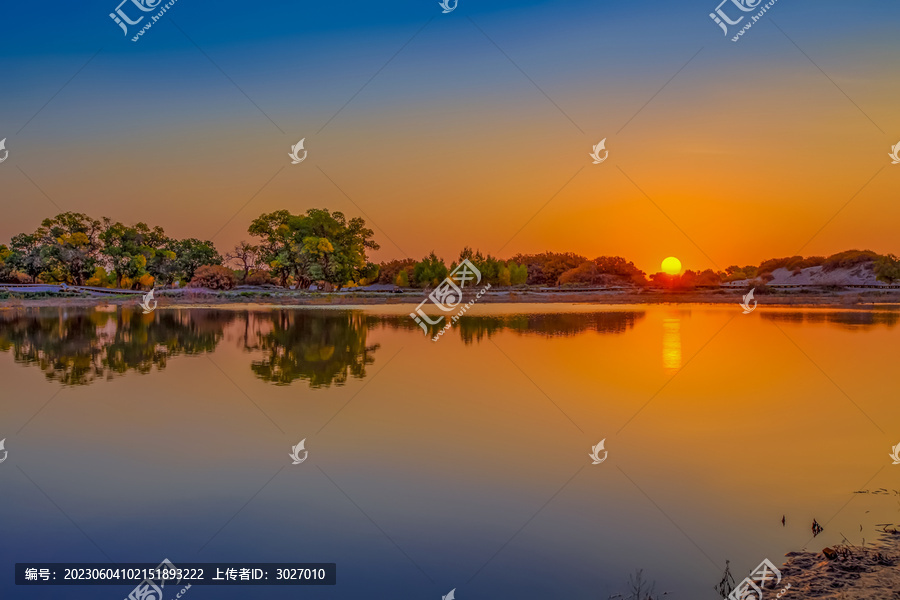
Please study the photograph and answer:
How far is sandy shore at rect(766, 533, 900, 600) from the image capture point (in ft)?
19.9

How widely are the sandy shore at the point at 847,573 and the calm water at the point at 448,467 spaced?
13.4 inches

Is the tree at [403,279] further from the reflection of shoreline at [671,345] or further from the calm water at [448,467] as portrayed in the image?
the calm water at [448,467]

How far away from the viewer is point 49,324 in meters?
36.6

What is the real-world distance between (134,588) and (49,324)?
35.2 meters

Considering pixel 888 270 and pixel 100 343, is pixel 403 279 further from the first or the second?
pixel 100 343

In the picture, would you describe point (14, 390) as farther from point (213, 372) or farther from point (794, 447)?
point (794, 447)
